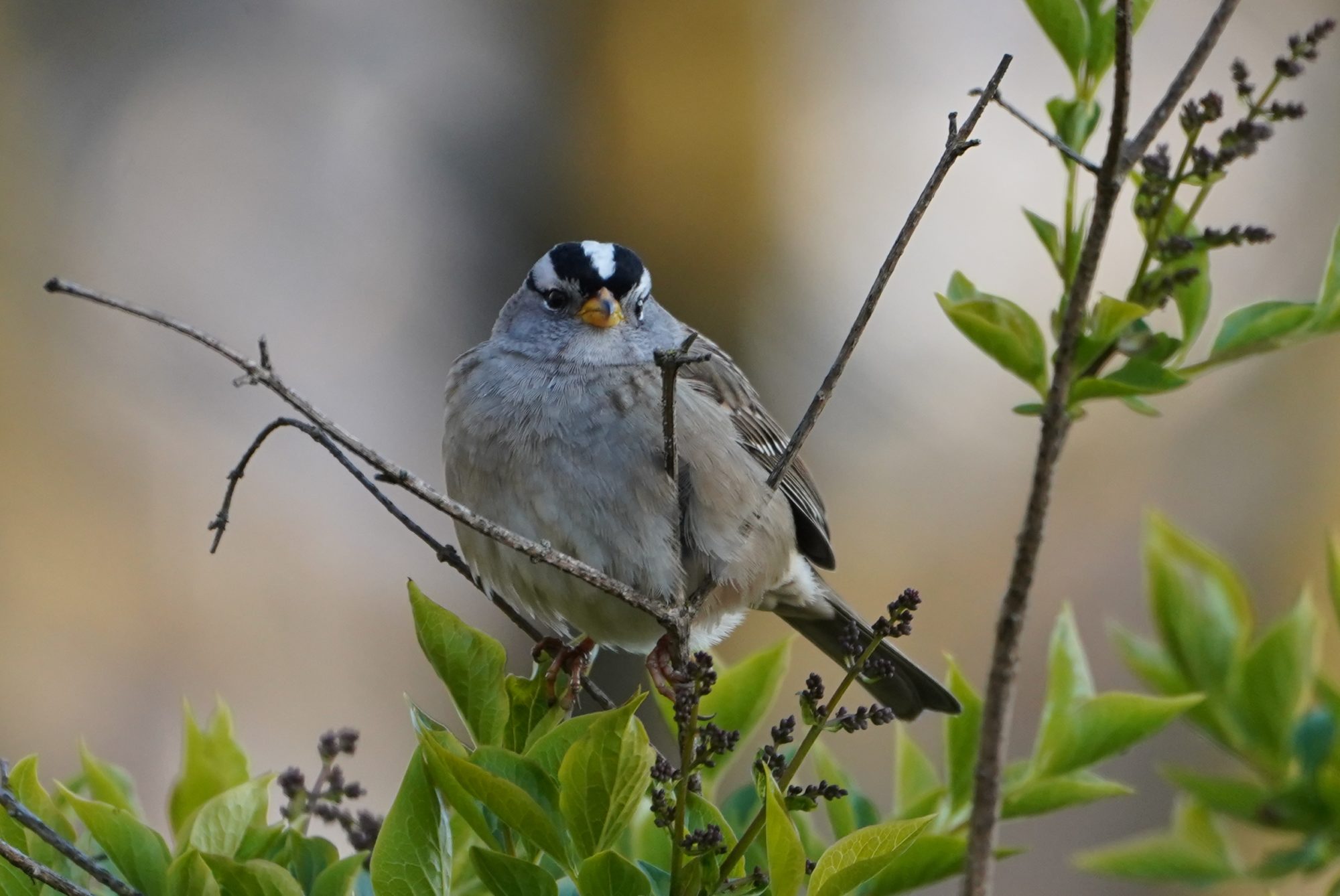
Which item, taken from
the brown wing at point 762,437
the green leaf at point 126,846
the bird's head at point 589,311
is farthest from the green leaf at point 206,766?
the brown wing at point 762,437

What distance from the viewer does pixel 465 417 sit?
273cm

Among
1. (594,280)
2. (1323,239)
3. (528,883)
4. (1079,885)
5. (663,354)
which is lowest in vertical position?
(1079,885)

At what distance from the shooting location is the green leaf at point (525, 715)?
1650 millimetres

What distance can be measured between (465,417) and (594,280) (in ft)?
1.38

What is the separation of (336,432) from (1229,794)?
5.32ft

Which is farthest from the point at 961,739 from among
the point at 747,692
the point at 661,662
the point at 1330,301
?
the point at 1330,301

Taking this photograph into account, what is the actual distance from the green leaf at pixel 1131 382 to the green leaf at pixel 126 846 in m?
1.21

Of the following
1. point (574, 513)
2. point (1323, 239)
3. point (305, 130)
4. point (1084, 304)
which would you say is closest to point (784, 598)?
point (574, 513)

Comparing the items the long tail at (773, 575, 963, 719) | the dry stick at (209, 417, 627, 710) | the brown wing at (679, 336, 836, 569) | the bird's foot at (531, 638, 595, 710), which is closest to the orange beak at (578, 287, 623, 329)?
the brown wing at (679, 336, 836, 569)

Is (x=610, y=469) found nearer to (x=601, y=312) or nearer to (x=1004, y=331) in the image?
(x=601, y=312)

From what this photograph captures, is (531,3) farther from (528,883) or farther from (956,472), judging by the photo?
(528,883)

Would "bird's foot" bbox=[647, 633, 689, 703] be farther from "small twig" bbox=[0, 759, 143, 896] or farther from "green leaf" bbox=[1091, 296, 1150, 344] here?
"small twig" bbox=[0, 759, 143, 896]

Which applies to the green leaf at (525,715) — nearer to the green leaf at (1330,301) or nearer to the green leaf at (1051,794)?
the green leaf at (1051,794)

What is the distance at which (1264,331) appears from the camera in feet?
5.65
